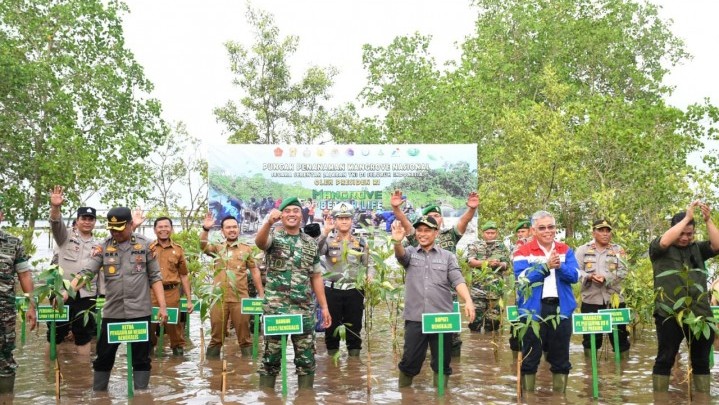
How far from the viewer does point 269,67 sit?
3133cm

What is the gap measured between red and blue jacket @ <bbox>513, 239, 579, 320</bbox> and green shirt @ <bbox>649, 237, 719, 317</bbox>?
78 cm

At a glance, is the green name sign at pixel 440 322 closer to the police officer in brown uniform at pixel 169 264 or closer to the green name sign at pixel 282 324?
the green name sign at pixel 282 324

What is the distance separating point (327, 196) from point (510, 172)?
614 cm

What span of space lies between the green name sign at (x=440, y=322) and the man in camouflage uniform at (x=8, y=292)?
359cm

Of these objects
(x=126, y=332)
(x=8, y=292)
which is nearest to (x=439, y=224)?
(x=126, y=332)

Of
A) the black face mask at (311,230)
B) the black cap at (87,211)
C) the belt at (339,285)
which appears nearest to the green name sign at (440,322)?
the belt at (339,285)

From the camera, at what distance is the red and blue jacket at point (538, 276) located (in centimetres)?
685

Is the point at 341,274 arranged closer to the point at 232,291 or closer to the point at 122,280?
the point at 232,291

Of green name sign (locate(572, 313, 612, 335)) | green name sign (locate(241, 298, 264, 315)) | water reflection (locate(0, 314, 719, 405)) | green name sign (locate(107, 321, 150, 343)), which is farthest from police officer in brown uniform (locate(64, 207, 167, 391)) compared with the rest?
green name sign (locate(572, 313, 612, 335))

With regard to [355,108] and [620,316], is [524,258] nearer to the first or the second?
[620,316]

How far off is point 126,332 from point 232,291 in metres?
2.70

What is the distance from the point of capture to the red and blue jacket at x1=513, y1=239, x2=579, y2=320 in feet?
22.5

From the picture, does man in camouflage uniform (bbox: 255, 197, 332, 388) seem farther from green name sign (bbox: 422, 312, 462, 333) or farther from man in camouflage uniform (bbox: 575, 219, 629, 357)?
man in camouflage uniform (bbox: 575, 219, 629, 357)

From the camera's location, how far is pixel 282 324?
6773 mm
